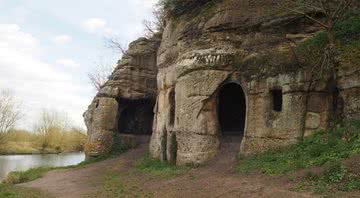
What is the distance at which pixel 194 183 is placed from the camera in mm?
13523

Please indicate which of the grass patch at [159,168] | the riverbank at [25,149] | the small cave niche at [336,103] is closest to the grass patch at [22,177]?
the grass patch at [159,168]

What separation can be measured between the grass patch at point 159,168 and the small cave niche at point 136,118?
7.43 metres

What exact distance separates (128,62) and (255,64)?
1292cm

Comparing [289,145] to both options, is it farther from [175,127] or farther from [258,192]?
[175,127]

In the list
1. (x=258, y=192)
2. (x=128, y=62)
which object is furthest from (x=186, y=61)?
(x=128, y=62)

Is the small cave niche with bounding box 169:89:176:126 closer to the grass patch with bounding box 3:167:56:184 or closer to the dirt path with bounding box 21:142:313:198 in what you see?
the dirt path with bounding box 21:142:313:198

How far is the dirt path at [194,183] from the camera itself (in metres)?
11.0

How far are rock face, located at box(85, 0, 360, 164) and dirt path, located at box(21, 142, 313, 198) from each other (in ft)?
3.93

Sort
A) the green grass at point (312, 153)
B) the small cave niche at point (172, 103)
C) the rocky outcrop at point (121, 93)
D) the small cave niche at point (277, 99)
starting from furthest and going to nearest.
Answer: the rocky outcrop at point (121, 93) < the small cave niche at point (172, 103) < the small cave niche at point (277, 99) < the green grass at point (312, 153)

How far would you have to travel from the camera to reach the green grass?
38.0 feet

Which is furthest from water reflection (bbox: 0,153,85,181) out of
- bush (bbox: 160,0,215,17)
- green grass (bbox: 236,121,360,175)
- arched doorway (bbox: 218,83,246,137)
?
green grass (bbox: 236,121,360,175)

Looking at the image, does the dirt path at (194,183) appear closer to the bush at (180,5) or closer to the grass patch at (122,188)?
the grass patch at (122,188)

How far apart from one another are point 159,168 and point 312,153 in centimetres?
754

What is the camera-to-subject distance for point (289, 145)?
1442 centimetres
